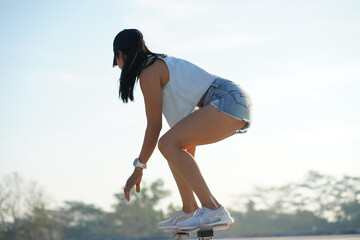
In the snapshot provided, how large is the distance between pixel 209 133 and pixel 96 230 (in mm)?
38841

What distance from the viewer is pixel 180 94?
11.0 ft

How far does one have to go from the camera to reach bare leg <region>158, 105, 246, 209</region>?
3.17m

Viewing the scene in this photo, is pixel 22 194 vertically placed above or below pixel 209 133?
above

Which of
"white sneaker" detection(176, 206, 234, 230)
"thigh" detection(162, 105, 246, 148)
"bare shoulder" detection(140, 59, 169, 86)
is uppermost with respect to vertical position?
"bare shoulder" detection(140, 59, 169, 86)

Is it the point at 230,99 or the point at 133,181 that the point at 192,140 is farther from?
the point at 133,181

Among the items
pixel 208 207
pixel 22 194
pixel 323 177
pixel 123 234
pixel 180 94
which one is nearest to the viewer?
pixel 208 207

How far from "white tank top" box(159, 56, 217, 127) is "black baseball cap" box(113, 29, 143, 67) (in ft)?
0.85

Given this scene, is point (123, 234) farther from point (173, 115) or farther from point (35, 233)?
point (173, 115)

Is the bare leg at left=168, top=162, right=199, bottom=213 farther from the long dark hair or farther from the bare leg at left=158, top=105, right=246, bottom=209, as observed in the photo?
the long dark hair

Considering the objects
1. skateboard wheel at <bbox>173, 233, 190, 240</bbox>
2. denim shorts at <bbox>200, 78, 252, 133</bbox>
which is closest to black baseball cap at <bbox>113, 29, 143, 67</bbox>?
denim shorts at <bbox>200, 78, 252, 133</bbox>

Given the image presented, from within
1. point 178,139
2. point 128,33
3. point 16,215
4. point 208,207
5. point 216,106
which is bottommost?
point 208,207

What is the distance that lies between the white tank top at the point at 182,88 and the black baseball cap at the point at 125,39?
0.26 m

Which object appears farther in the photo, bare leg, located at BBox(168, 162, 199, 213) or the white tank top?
bare leg, located at BBox(168, 162, 199, 213)

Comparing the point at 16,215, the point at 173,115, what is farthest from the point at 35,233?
the point at 173,115
